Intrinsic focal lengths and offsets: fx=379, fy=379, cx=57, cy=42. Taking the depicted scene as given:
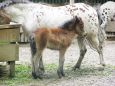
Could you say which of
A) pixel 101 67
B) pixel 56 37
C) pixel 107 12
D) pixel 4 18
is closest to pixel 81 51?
pixel 101 67

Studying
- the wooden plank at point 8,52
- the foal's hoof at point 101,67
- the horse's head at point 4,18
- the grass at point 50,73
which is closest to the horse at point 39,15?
the horse's head at point 4,18

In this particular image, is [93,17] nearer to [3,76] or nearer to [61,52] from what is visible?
[61,52]

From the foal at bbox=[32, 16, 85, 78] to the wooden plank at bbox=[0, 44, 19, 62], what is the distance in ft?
1.48

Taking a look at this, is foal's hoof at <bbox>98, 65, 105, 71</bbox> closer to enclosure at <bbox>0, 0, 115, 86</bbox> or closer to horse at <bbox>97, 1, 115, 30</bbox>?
enclosure at <bbox>0, 0, 115, 86</bbox>

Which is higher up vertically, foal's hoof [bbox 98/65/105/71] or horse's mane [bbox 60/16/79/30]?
horse's mane [bbox 60/16/79/30]

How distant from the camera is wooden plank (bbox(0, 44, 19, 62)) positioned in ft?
26.1

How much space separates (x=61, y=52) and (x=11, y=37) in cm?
110

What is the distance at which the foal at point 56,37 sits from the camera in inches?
302

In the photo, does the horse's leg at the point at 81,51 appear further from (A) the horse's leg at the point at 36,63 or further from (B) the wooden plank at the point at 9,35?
(B) the wooden plank at the point at 9,35

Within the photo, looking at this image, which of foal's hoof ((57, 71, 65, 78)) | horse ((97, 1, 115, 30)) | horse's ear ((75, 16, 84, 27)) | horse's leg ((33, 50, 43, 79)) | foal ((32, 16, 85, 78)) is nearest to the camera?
foal ((32, 16, 85, 78))

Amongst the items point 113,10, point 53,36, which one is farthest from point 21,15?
point 113,10

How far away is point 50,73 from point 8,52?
1.13 m

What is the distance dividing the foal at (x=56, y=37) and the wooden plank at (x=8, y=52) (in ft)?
1.48

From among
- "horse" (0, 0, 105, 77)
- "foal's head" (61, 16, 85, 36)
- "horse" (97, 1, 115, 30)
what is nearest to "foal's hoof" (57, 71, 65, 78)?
"horse" (0, 0, 105, 77)
